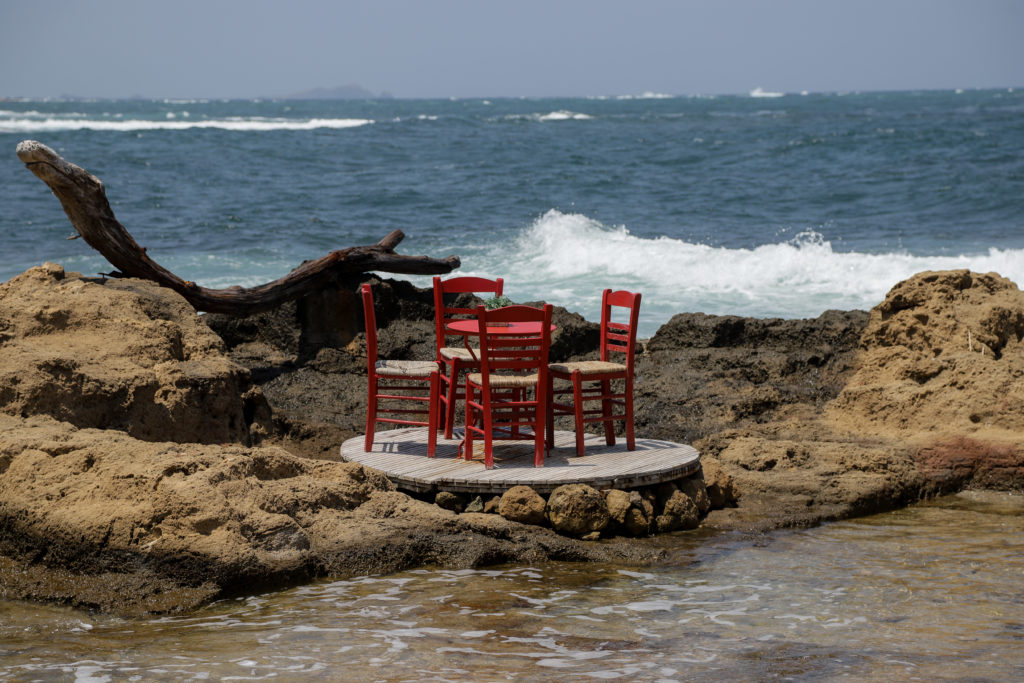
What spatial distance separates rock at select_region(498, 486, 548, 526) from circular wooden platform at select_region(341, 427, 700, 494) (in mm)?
90

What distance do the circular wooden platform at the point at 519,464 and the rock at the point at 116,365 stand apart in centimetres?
109

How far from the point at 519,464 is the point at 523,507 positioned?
54cm

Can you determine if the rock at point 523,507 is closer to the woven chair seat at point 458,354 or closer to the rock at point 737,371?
the woven chair seat at point 458,354

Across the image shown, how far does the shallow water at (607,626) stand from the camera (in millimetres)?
4500

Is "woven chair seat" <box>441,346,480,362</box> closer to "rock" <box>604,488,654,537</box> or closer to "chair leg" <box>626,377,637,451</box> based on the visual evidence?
"chair leg" <box>626,377,637,451</box>

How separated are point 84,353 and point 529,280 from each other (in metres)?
11.2

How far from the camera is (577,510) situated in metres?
6.37

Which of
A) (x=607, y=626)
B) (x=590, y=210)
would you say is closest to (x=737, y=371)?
(x=607, y=626)

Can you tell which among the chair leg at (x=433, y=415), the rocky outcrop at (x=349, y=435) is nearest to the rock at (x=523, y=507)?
the rocky outcrop at (x=349, y=435)

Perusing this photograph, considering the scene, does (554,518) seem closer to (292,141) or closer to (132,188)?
(132,188)

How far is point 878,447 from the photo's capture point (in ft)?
26.1

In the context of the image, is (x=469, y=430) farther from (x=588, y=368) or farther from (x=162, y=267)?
(x=162, y=267)

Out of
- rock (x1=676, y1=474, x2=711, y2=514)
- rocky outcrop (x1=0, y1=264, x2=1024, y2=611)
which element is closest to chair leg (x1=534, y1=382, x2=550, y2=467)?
rocky outcrop (x1=0, y1=264, x2=1024, y2=611)

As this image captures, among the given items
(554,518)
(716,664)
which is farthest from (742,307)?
(716,664)
